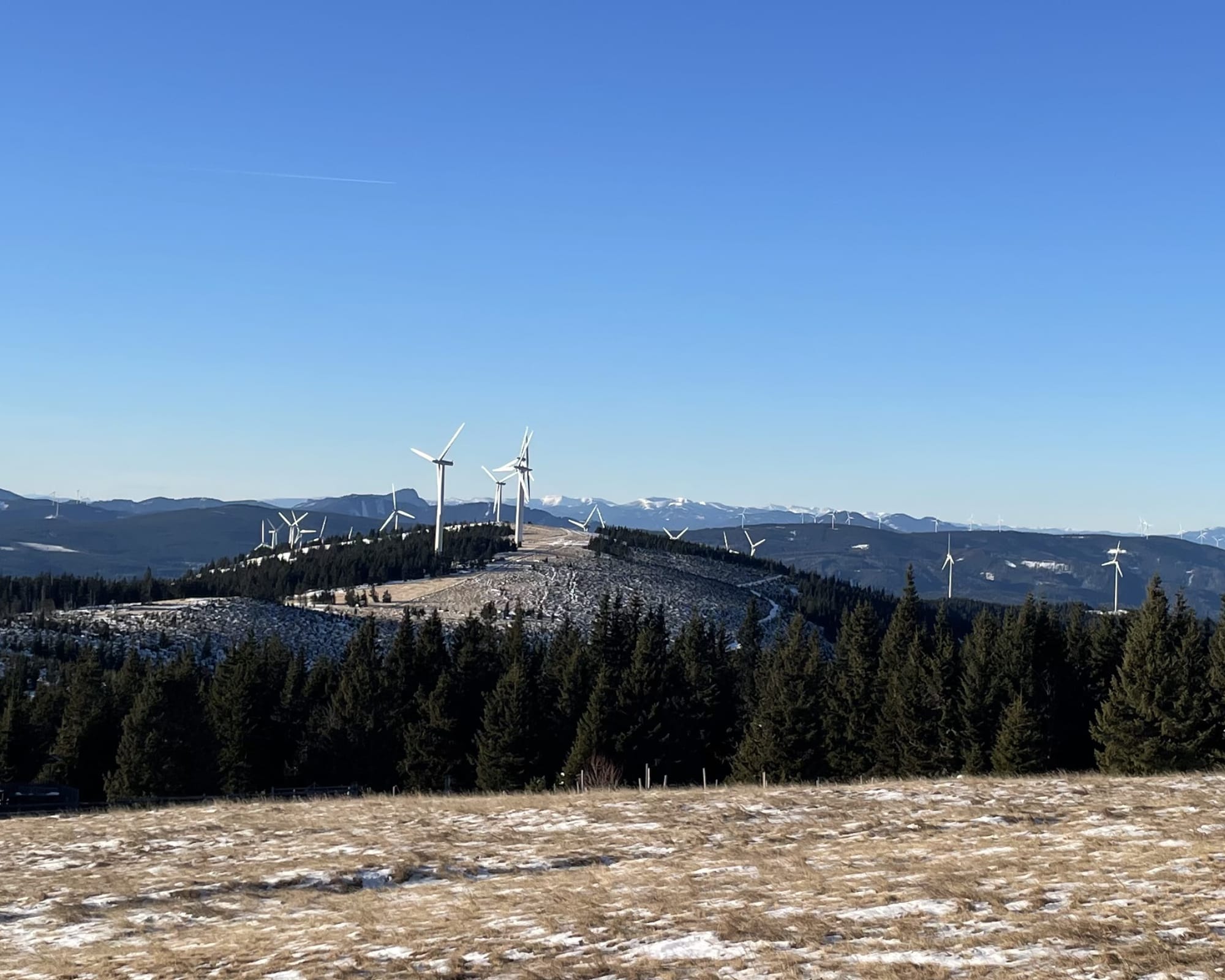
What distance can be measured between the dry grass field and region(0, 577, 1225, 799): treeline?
33.4 m

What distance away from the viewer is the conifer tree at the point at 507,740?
234 ft

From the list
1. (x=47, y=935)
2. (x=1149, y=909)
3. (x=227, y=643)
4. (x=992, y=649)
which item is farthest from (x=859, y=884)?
(x=227, y=643)

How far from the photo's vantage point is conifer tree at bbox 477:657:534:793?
71250mm

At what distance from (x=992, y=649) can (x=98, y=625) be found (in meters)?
136

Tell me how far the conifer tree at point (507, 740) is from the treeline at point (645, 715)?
140 mm

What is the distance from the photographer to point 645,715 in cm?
7675

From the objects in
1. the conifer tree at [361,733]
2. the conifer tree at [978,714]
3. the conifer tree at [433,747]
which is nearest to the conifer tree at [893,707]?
the conifer tree at [978,714]

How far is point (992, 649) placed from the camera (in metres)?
79.3

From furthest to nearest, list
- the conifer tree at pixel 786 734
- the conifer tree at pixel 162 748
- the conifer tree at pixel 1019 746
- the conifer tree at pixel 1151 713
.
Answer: the conifer tree at pixel 786 734 < the conifer tree at pixel 162 748 < the conifer tree at pixel 1019 746 < the conifer tree at pixel 1151 713

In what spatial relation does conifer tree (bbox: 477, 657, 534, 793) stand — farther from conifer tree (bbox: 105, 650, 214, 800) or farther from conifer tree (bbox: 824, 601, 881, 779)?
conifer tree (bbox: 824, 601, 881, 779)

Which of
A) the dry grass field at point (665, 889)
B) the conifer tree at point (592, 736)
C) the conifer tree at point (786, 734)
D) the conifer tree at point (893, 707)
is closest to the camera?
the dry grass field at point (665, 889)

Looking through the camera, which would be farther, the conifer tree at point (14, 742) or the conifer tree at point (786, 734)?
the conifer tree at point (14, 742)

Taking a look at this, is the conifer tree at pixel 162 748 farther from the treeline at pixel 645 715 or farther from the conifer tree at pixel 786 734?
the conifer tree at pixel 786 734

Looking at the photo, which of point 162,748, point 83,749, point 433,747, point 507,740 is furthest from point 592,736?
point 83,749
